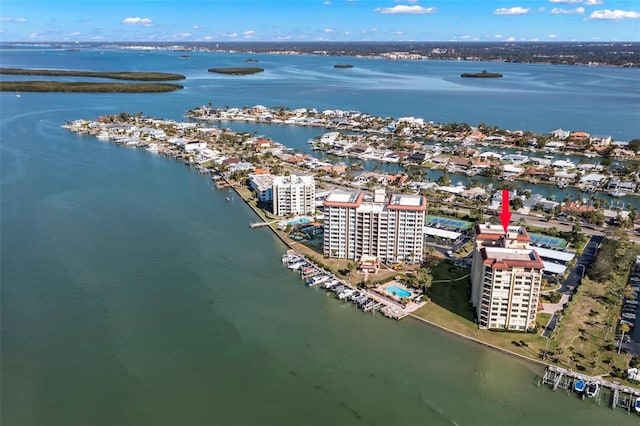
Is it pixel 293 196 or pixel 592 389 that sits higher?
pixel 293 196

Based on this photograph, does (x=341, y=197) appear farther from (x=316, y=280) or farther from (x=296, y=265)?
(x=316, y=280)

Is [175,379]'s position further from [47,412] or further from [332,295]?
[332,295]

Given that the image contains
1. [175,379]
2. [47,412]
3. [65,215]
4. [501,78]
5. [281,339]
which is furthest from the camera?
[501,78]

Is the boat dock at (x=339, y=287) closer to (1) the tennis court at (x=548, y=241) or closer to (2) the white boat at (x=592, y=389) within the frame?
(2) the white boat at (x=592, y=389)

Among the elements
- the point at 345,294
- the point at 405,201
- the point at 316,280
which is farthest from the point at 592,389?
the point at 316,280

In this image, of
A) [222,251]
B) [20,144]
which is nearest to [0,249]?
[222,251]

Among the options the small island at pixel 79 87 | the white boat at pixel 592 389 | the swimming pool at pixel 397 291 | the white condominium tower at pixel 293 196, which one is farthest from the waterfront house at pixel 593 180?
the small island at pixel 79 87
